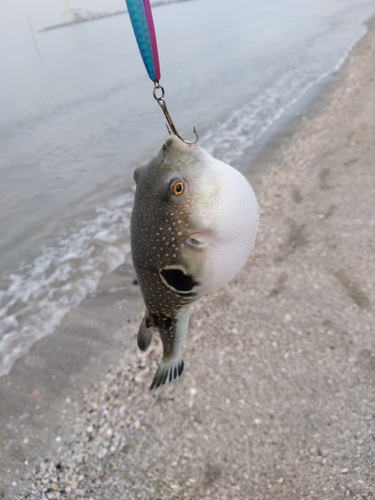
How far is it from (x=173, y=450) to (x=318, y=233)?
375 centimetres

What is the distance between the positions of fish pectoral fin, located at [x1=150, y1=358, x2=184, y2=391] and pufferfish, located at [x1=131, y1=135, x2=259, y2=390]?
61cm

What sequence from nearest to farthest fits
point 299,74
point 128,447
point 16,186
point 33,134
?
point 128,447 → point 16,186 → point 33,134 → point 299,74

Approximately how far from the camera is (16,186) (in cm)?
1161

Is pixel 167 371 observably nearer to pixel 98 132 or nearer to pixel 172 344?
pixel 172 344

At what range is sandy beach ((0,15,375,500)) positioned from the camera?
11.8ft

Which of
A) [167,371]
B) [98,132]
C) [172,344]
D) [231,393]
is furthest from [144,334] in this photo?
[98,132]

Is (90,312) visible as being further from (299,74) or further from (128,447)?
(299,74)

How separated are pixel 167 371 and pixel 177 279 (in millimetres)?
747

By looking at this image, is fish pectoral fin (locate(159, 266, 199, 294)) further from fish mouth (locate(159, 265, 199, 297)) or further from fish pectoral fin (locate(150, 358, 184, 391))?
fish pectoral fin (locate(150, 358, 184, 391))

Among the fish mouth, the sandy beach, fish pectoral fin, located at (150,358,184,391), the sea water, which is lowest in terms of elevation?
the sea water

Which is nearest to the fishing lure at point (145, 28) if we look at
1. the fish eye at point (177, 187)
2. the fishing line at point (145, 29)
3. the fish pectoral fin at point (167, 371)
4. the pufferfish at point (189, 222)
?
the fishing line at point (145, 29)

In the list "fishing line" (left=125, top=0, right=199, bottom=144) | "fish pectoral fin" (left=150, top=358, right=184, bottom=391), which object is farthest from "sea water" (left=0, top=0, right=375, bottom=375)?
"fishing line" (left=125, top=0, right=199, bottom=144)

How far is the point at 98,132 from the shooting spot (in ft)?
48.4

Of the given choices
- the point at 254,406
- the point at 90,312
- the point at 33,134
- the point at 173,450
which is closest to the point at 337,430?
the point at 254,406
